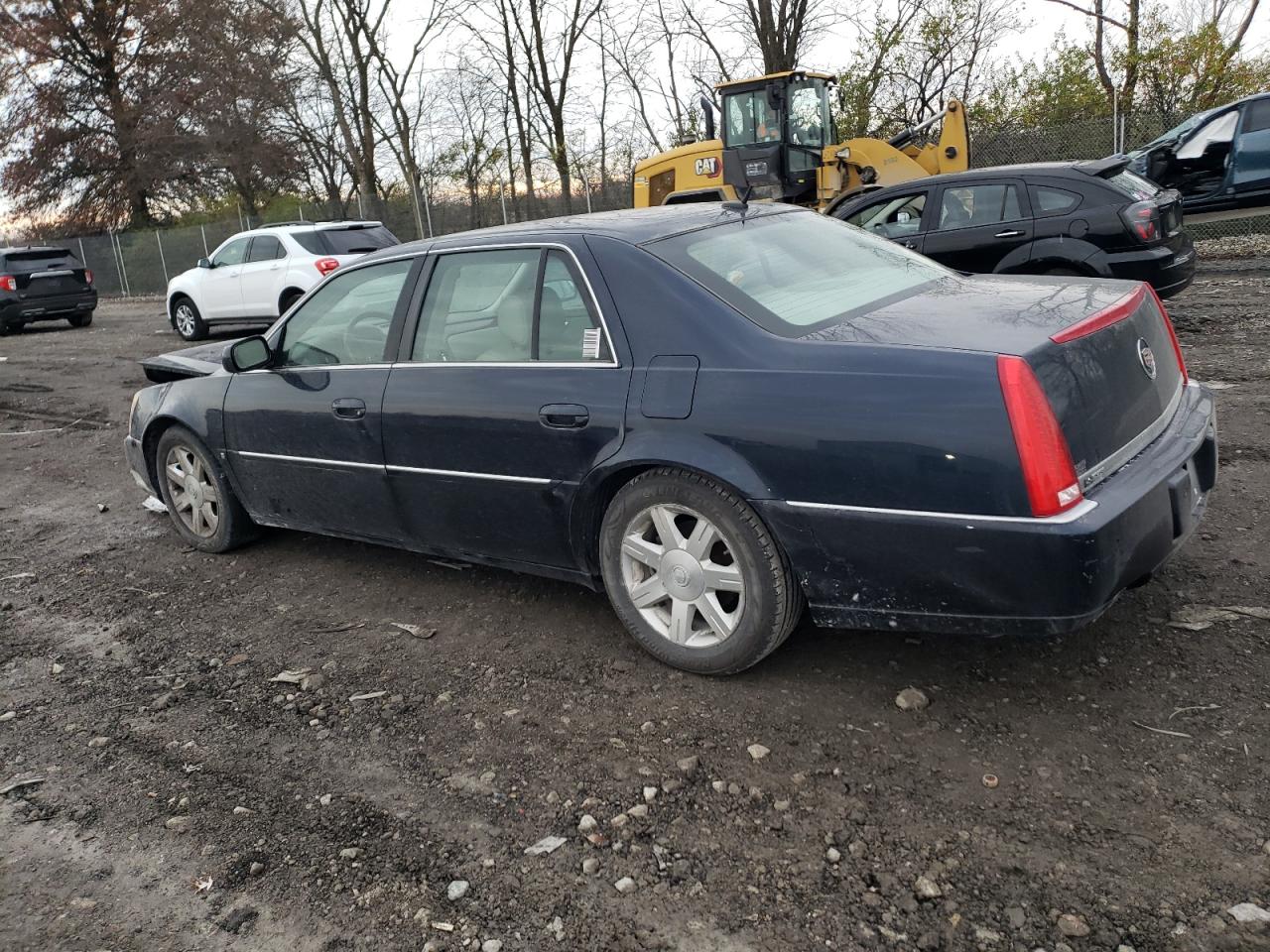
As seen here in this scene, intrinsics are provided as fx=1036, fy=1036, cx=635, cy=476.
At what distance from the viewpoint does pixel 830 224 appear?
4.48 m

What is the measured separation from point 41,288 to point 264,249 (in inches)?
312

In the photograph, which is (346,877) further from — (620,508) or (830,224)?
(830,224)

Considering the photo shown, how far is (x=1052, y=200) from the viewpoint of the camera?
8695 millimetres

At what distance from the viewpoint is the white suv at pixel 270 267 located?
14.5 m

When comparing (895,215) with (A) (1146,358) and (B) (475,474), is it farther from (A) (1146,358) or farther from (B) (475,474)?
(B) (475,474)

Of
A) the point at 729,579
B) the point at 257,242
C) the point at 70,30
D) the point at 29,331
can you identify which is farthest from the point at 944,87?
the point at 70,30

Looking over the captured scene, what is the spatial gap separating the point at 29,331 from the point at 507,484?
21.1 metres

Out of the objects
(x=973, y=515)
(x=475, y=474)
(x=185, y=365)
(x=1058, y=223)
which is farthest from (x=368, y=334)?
(x=1058, y=223)

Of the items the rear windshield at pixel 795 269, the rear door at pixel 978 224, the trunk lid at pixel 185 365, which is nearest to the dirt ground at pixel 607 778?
the rear windshield at pixel 795 269

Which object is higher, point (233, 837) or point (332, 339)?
point (332, 339)

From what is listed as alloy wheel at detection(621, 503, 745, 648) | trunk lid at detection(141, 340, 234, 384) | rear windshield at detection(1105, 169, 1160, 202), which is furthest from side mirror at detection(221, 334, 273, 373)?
rear windshield at detection(1105, 169, 1160, 202)

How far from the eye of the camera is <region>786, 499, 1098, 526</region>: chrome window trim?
2.80 meters

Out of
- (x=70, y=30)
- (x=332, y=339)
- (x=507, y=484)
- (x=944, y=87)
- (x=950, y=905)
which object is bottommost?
(x=950, y=905)

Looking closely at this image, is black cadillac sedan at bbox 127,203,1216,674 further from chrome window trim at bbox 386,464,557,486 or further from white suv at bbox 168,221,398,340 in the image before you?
white suv at bbox 168,221,398,340
